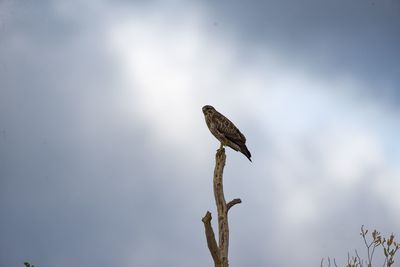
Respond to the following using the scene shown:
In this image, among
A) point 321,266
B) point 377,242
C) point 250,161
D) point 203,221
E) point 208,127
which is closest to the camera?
point 321,266

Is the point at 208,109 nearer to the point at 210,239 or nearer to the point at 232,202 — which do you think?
the point at 232,202

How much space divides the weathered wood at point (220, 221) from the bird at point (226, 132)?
2153 mm

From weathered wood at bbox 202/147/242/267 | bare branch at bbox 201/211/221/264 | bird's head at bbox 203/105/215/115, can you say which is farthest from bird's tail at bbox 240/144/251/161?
bare branch at bbox 201/211/221/264

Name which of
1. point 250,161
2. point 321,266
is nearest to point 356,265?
point 321,266

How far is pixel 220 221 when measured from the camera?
1257 centimetres

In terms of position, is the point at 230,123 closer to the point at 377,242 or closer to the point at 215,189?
the point at 215,189

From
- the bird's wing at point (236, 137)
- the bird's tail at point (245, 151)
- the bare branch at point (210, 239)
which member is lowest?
the bare branch at point (210, 239)

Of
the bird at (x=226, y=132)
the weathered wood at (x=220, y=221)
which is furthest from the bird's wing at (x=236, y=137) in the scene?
the weathered wood at (x=220, y=221)

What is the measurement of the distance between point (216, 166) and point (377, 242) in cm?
454

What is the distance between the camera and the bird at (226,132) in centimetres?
1561

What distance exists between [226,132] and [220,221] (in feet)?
13.2

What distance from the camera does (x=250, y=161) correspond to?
15.5m

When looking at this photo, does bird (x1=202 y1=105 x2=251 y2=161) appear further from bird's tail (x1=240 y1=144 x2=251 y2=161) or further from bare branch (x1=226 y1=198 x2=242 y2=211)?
bare branch (x1=226 y1=198 x2=242 y2=211)

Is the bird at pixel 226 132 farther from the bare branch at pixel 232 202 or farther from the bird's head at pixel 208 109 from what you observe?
the bare branch at pixel 232 202
